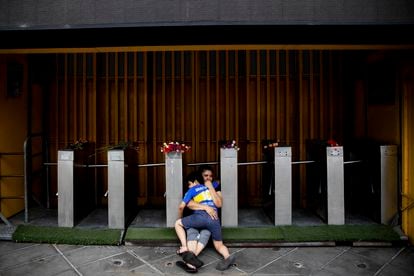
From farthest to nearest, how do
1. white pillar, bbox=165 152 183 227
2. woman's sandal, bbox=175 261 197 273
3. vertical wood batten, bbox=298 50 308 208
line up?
vertical wood batten, bbox=298 50 308 208 < white pillar, bbox=165 152 183 227 < woman's sandal, bbox=175 261 197 273

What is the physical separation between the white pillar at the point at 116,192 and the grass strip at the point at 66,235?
0.18 meters

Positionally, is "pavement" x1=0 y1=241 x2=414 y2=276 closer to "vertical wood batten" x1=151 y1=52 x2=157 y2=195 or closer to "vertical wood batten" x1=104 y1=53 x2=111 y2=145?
"vertical wood batten" x1=151 y1=52 x2=157 y2=195

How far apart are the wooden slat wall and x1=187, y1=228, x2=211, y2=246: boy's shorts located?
281cm

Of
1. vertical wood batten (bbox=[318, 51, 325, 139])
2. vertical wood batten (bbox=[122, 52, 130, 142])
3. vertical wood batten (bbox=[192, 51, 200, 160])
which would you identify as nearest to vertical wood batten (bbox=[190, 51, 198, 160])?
vertical wood batten (bbox=[192, 51, 200, 160])

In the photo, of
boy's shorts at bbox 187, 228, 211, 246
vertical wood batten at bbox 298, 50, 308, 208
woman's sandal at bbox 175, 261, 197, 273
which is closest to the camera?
woman's sandal at bbox 175, 261, 197, 273

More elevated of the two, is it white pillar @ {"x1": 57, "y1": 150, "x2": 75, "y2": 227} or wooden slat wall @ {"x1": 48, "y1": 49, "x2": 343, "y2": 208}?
wooden slat wall @ {"x1": 48, "y1": 49, "x2": 343, "y2": 208}

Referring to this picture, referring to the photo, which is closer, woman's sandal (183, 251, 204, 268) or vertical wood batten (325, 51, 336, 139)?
woman's sandal (183, 251, 204, 268)

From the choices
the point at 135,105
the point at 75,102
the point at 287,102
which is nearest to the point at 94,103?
the point at 75,102

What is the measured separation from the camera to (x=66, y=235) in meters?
6.11

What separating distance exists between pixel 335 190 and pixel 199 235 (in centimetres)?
277

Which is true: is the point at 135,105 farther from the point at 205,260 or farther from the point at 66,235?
the point at 205,260

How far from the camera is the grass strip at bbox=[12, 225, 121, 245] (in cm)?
597

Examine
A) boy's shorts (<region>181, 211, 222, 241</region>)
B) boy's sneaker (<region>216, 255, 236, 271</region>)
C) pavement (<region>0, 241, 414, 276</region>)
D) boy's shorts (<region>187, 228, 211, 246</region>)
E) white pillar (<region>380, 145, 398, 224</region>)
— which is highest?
white pillar (<region>380, 145, 398, 224</region>)

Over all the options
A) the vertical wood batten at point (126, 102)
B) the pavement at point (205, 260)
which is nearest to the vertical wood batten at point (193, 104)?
the vertical wood batten at point (126, 102)
